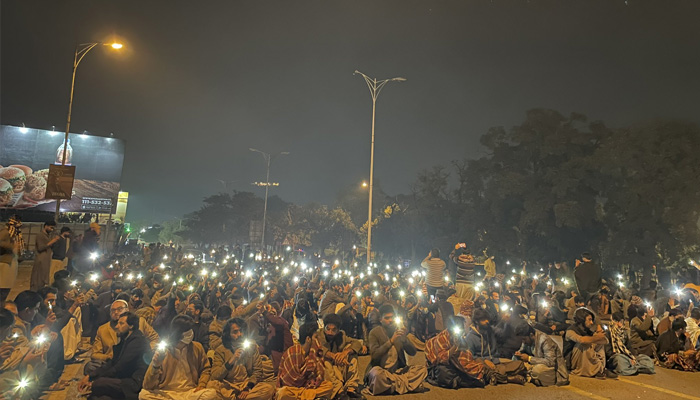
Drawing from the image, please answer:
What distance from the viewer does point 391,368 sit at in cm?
669

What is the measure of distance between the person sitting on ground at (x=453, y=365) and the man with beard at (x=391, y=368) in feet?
1.21

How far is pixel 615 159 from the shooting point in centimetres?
2188

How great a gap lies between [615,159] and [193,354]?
889 inches

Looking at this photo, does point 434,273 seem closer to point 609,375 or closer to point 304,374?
point 609,375

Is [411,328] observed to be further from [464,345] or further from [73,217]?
[73,217]

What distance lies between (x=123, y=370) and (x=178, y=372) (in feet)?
2.87

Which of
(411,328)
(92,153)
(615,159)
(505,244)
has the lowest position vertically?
(411,328)

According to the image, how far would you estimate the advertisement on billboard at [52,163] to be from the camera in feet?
115

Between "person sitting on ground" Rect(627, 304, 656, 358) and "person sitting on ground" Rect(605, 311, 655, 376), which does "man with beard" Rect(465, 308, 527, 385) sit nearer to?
"person sitting on ground" Rect(605, 311, 655, 376)

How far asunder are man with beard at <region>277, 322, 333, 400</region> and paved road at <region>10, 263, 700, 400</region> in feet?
4.84

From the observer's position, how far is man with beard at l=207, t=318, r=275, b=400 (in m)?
5.63

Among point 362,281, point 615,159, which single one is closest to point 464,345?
point 362,281

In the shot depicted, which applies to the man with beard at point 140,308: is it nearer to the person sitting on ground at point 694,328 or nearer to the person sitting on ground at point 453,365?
the person sitting on ground at point 453,365

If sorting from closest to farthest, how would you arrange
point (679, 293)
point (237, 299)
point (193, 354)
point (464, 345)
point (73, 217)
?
point (193, 354) → point (464, 345) → point (237, 299) → point (679, 293) → point (73, 217)
